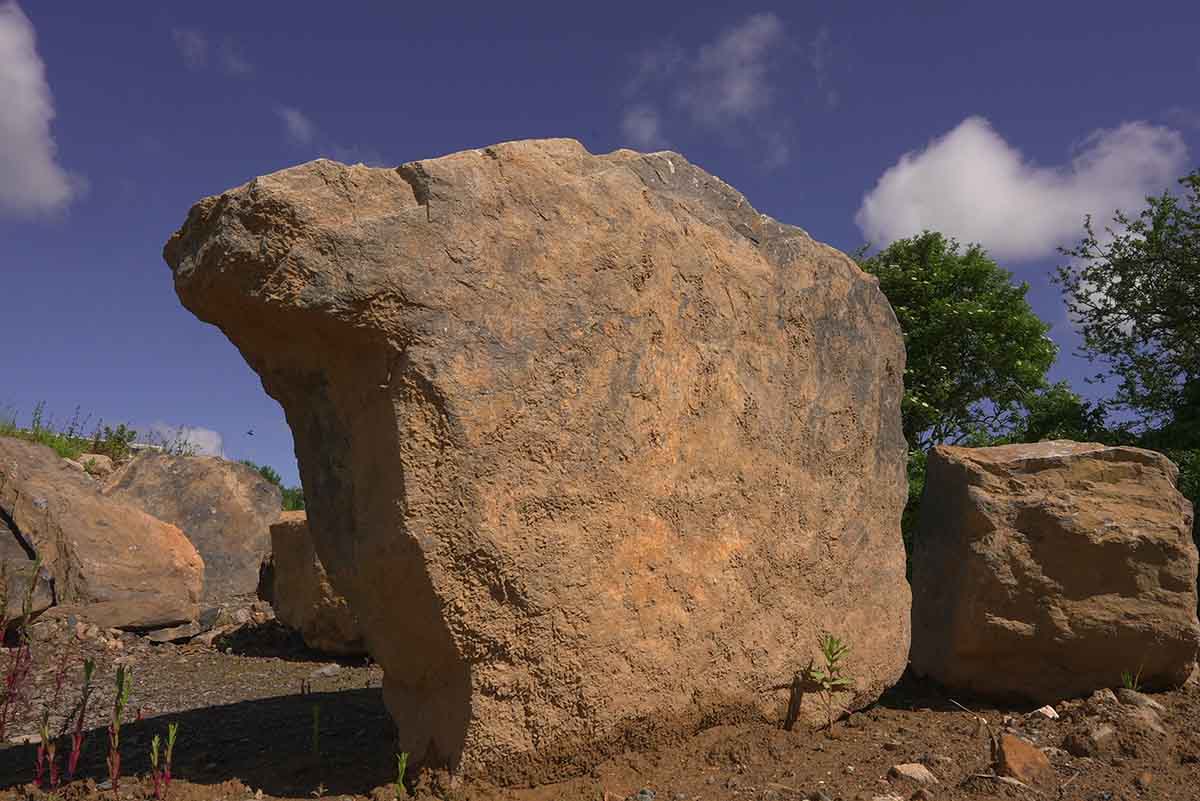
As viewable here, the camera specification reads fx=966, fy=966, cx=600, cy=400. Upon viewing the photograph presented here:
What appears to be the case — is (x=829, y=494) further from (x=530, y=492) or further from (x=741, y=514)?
(x=530, y=492)

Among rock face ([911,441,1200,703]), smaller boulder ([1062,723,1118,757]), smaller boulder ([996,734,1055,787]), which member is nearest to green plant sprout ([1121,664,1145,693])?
rock face ([911,441,1200,703])

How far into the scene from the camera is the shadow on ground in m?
3.22

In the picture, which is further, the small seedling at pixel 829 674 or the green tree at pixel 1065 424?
the green tree at pixel 1065 424

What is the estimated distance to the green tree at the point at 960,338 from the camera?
13805 mm

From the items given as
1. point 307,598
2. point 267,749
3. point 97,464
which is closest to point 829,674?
point 267,749

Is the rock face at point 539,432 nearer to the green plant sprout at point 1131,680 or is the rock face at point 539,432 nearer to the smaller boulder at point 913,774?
the smaller boulder at point 913,774

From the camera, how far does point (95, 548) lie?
6.96 meters

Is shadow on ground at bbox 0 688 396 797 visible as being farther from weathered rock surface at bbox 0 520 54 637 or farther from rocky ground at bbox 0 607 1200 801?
weathered rock surface at bbox 0 520 54 637

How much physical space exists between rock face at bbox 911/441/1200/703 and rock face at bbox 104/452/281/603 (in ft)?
20.9

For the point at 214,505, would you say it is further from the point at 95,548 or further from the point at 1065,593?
the point at 1065,593

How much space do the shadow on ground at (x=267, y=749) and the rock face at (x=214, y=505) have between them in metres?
4.19

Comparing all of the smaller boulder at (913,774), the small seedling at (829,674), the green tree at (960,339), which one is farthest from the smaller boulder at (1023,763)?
the green tree at (960,339)

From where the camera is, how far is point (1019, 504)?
4461mm

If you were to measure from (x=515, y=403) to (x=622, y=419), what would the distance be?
400 mm
